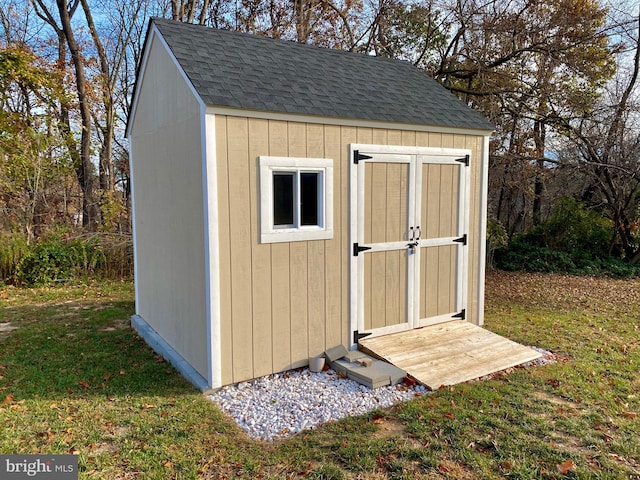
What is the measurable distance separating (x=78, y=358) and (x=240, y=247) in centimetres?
241

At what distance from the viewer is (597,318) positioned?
21.4 feet

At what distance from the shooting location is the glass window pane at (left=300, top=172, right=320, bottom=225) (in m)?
4.32

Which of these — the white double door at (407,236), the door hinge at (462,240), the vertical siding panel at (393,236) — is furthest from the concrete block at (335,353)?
the door hinge at (462,240)

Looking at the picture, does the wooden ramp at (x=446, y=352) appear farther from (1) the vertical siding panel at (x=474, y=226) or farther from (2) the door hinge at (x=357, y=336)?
(1) the vertical siding panel at (x=474, y=226)

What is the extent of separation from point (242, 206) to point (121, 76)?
12862 mm

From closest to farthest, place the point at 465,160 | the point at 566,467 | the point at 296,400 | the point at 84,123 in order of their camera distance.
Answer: the point at 566,467, the point at 296,400, the point at 465,160, the point at 84,123

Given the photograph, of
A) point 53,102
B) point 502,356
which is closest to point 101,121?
point 53,102

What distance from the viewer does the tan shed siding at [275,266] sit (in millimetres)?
3926

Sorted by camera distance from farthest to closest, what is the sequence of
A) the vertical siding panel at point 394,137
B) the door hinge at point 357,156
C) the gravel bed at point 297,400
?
the vertical siding panel at point 394,137, the door hinge at point 357,156, the gravel bed at point 297,400

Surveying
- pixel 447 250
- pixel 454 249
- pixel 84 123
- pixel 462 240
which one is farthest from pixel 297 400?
pixel 84 123

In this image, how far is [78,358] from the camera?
4836 millimetres

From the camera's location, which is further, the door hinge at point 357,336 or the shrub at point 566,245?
the shrub at point 566,245

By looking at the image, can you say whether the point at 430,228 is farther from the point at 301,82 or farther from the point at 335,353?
the point at 301,82

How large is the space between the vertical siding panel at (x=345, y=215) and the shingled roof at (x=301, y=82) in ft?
0.68
